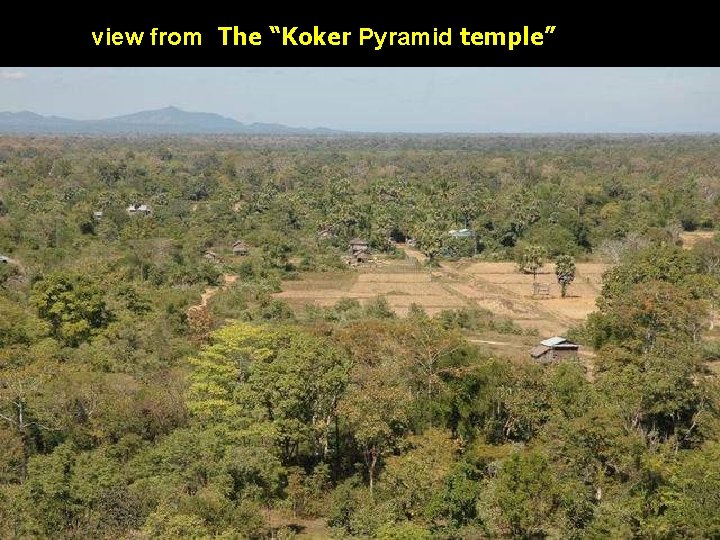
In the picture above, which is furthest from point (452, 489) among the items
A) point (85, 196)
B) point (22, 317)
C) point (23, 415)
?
point (85, 196)

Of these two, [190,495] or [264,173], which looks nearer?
[190,495]

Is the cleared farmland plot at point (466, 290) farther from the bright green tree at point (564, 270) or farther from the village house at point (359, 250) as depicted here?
the village house at point (359, 250)

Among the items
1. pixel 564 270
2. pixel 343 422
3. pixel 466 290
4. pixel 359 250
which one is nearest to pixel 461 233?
pixel 359 250

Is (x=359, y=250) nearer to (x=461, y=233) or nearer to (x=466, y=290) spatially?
(x=461, y=233)

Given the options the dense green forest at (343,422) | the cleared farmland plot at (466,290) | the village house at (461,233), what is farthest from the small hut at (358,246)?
the dense green forest at (343,422)

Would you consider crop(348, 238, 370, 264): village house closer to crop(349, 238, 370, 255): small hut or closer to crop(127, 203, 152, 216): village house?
crop(349, 238, 370, 255): small hut

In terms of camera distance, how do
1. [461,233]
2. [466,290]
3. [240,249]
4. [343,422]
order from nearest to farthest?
[343,422], [466,290], [240,249], [461,233]

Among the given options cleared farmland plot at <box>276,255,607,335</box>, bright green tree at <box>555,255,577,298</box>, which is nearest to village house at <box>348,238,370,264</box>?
cleared farmland plot at <box>276,255,607,335</box>

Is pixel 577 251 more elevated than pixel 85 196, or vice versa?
pixel 85 196
